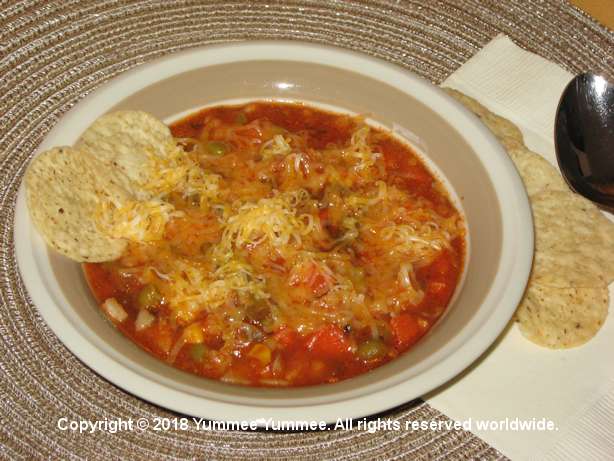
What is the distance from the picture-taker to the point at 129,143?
198 inches

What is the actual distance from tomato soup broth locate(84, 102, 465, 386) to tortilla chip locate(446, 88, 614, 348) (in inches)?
21.2

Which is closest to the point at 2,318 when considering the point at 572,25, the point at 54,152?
the point at 54,152

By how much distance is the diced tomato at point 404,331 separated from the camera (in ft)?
14.8

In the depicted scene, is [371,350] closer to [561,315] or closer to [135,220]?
[561,315]

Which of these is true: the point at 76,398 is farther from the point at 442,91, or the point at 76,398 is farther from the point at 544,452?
the point at 442,91

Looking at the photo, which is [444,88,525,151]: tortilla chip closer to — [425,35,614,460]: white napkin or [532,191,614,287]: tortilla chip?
[532,191,614,287]: tortilla chip

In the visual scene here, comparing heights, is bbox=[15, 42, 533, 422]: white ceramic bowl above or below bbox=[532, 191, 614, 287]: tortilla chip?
above

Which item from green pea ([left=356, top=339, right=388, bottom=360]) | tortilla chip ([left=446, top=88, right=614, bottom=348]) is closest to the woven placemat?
green pea ([left=356, top=339, right=388, bottom=360])

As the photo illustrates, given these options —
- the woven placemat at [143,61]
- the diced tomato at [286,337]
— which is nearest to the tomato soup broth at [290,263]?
the diced tomato at [286,337]

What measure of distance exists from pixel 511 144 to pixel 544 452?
7.70 ft

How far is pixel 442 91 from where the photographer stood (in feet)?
17.5

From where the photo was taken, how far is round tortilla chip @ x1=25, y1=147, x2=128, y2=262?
443cm

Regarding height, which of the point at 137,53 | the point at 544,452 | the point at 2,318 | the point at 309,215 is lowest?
the point at 544,452

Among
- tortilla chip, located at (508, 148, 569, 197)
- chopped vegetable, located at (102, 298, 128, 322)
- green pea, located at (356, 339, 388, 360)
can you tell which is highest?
tortilla chip, located at (508, 148, 569, 197)
